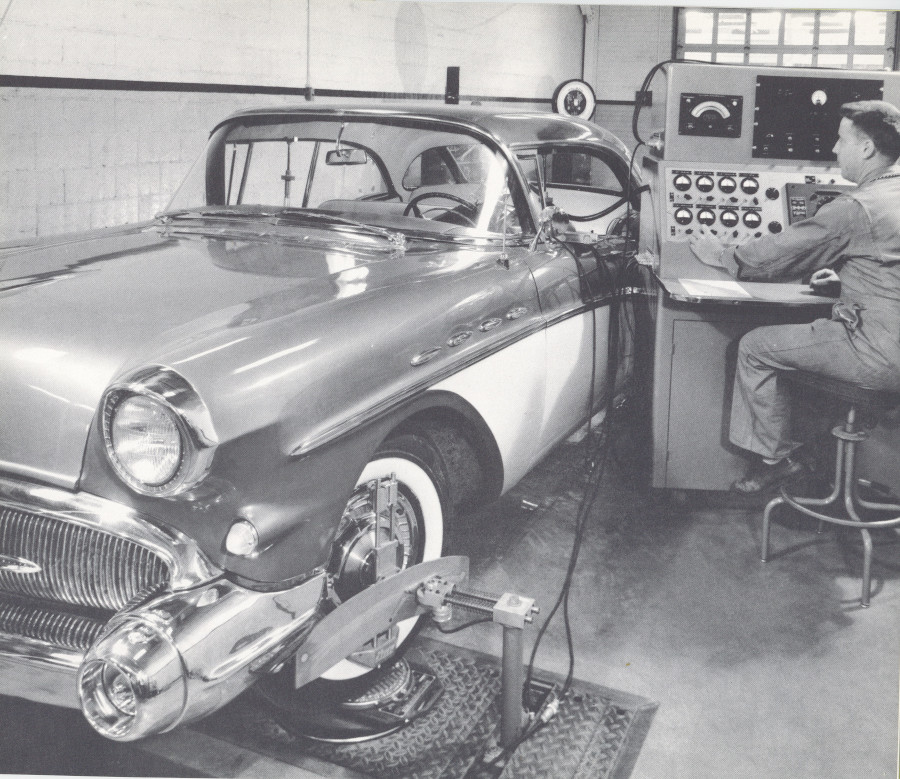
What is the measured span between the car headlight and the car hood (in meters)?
0.04

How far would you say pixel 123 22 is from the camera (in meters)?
4.03

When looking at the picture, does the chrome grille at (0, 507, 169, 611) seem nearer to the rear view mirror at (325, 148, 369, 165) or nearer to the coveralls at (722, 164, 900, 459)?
the rear view mirror at (325, 148, 369, 165)

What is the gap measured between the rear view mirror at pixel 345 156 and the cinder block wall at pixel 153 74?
1.61 metres

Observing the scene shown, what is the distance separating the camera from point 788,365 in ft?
8.46

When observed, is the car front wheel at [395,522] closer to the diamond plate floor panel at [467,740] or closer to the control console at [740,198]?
the diamond plate floor panel at [467,740]

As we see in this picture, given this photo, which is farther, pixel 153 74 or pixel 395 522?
pixel 153 74

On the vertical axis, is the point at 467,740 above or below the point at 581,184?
below

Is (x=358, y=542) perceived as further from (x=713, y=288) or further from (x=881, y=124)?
(x=881, y=124)

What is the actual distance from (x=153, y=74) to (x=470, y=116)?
2.41 m

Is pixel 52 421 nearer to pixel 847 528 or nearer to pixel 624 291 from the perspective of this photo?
pixel 624 291

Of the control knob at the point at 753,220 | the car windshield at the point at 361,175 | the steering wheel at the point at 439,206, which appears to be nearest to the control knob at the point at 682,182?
the control knob at the point at 753,220

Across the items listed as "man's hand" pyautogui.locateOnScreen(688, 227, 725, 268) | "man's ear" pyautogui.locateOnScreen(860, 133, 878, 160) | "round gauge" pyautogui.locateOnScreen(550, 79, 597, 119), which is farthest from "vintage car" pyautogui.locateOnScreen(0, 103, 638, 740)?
"round gauge" pyautogui.locateOnScreen(550, 79, 597, 119)

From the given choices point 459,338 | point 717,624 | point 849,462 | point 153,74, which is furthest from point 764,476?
point 153,74

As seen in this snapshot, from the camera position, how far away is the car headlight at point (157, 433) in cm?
139
